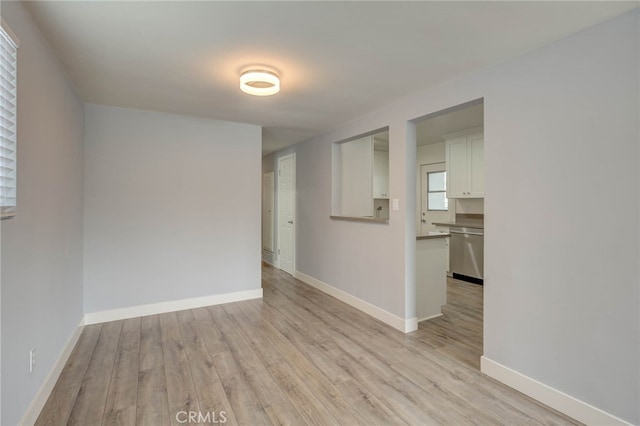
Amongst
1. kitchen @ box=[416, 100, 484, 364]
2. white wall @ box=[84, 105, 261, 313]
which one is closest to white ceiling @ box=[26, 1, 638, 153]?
white wall @ box=[84, 105, 261, 313]

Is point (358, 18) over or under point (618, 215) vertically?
over

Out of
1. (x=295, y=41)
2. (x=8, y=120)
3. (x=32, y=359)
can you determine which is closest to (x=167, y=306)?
(x=32, y=359)

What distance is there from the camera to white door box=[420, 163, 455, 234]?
237 inches

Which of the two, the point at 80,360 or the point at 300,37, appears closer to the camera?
the point at 300,37

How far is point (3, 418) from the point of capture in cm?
148

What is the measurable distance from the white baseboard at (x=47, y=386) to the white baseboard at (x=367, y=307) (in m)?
2.82

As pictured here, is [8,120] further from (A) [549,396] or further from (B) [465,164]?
(B) [465,164]

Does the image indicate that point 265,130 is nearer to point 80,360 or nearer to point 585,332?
point 80,360

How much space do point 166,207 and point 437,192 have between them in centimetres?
487

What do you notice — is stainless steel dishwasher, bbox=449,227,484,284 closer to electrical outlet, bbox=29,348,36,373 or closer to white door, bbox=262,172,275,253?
white door, bbox=262,172,275,253

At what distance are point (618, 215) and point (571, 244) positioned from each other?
11.1 inches

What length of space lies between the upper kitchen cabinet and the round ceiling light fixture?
3.75 metres

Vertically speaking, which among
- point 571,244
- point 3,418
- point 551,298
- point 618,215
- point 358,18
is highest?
point 358,18

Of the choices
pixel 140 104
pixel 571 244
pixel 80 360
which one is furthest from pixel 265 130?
pixel 571 244
